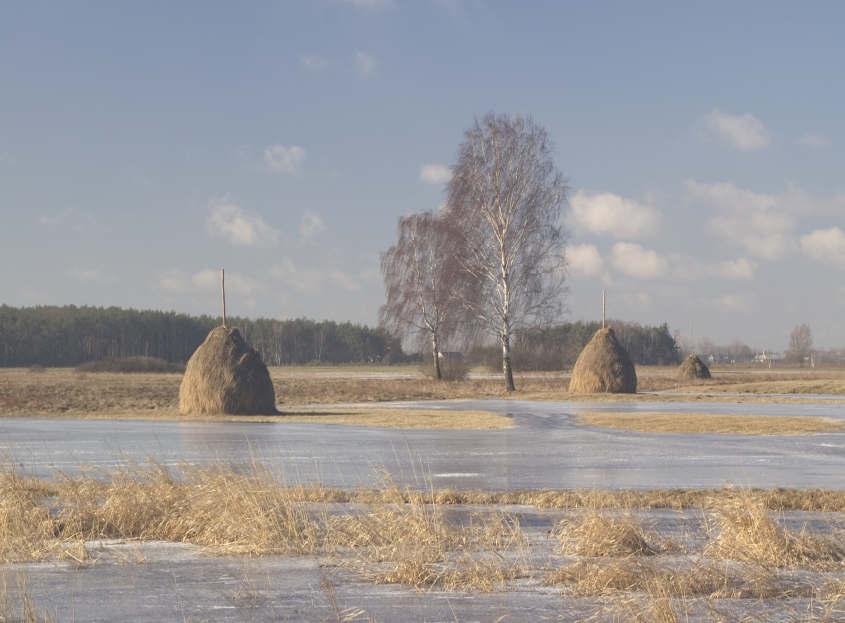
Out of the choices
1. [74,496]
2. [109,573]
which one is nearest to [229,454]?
[74,496]

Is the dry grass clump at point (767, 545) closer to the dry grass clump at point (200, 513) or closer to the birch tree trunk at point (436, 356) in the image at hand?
the dry grass clump at point (200, 513)

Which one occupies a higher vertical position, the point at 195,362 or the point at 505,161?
the point at 505,161

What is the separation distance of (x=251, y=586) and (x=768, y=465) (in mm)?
10553

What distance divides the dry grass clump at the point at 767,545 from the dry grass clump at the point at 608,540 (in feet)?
1.77

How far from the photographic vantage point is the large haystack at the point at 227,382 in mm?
28562

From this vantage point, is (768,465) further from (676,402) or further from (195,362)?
(676,402)

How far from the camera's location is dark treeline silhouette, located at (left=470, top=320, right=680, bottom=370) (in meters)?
76.3

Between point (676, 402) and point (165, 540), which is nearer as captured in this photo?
point (165, 540)

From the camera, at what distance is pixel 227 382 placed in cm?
2858

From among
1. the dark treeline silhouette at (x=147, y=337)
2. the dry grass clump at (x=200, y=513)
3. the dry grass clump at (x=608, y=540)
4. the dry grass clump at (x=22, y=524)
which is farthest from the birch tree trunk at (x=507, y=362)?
the dark treeline silhouette at (x=147, y=337)

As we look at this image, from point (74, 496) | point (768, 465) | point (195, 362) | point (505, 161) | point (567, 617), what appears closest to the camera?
point (567, 617)

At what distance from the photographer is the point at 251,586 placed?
26.2 ft

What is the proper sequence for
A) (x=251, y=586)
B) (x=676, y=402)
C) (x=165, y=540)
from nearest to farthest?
(x=251, y=586), (x=165, y=540), (x=676, y=402)

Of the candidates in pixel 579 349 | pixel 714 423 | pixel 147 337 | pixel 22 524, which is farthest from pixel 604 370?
pixel 147 337
